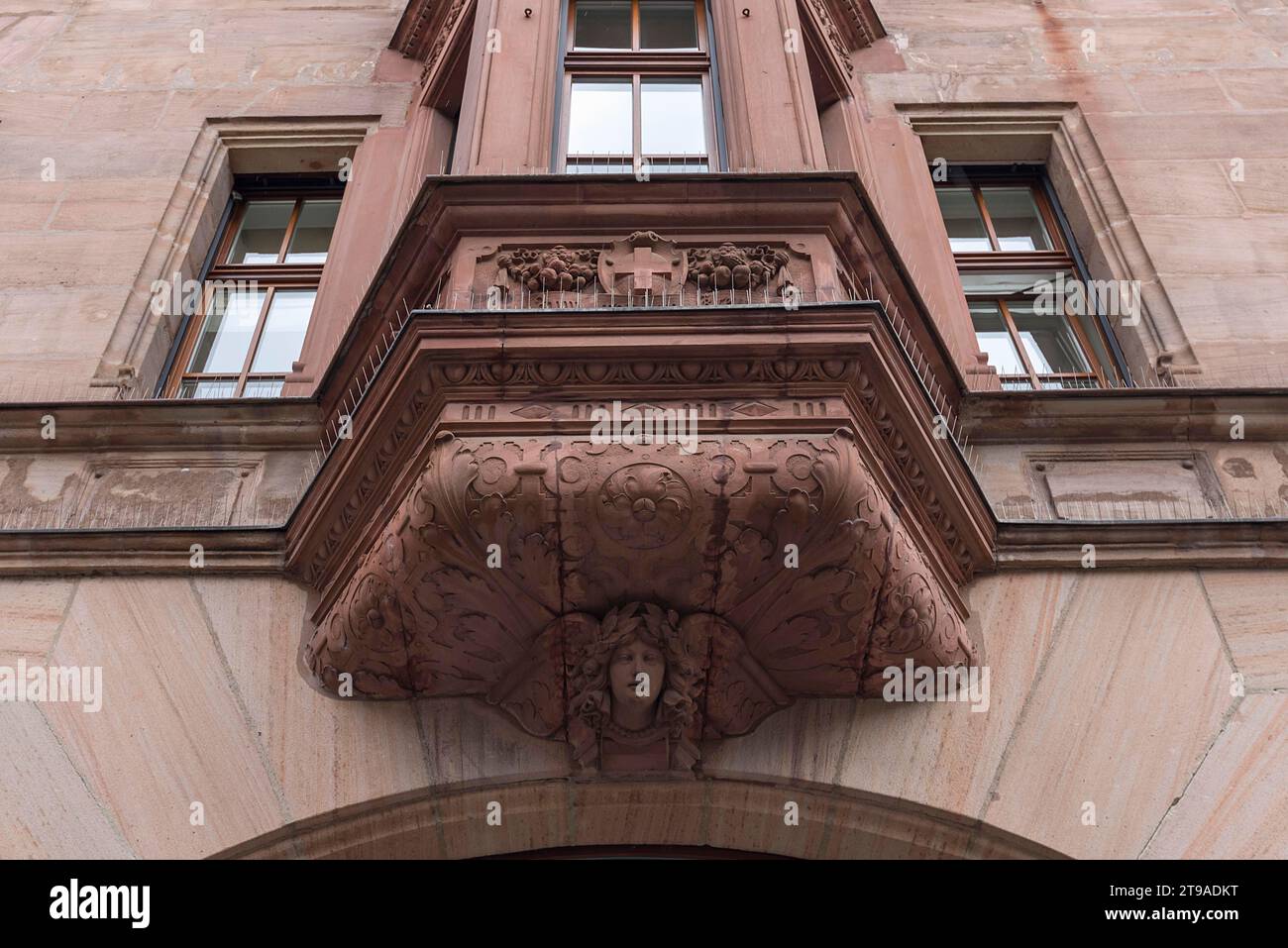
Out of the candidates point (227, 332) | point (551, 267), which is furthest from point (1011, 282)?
point (227, 332)

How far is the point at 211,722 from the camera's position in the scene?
5.40 meters

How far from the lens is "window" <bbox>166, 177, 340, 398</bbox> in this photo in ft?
24.5

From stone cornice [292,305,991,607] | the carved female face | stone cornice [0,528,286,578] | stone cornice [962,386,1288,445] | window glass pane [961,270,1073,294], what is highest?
window glass pane [961,270,1073,294]

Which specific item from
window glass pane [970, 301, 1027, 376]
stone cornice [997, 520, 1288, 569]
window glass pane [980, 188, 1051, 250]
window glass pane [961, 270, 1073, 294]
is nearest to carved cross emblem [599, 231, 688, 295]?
stone cornice [997, 520, 1288, 569]

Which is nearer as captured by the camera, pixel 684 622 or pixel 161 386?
pixel 684 622

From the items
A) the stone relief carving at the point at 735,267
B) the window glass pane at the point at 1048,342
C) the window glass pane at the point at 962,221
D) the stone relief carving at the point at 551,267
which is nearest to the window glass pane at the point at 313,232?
the stone relief carving at the point at 551,267

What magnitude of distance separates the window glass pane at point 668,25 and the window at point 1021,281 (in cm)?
218

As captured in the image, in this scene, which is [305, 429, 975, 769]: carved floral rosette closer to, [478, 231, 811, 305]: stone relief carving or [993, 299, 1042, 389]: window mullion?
[478, 231, 811, 305]: stone relief carving

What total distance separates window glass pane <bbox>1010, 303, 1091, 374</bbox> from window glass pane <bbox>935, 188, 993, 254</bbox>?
2.30 ft

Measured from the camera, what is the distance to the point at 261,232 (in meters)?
8.66

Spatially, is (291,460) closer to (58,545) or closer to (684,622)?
(58,545)

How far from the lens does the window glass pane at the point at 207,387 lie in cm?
738
